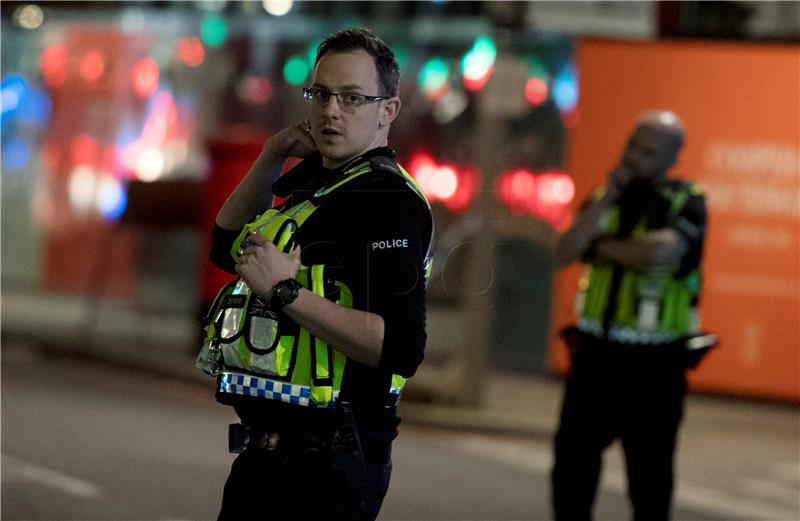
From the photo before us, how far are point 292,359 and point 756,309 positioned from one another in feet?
36.5

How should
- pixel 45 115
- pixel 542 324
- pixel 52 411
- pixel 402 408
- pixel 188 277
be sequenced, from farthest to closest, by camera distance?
1. pixel 45 115
2. pixel 188 277
3. pixel 542 324
4. pixel 402 408
5. pixel 52 411

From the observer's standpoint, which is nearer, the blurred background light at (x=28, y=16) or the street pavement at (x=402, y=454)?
the street pavement at (x=402, y=454)

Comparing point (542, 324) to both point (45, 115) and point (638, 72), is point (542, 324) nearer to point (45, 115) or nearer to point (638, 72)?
point (638, 72)

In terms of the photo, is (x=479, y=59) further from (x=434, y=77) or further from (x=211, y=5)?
(x=211, y=5)

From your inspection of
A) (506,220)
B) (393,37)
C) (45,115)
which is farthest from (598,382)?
(45,115)

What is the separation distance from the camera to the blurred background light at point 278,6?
19.3 metres

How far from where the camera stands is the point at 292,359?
3.69 meters

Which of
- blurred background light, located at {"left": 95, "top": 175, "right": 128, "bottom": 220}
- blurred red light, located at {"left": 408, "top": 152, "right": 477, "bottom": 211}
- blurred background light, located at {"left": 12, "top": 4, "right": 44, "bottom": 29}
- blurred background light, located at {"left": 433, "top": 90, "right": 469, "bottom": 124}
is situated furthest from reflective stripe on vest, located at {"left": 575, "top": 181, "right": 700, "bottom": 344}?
blurred background light, located at {"left": 95, "top": 175, "right": 128, "bottom": 220}

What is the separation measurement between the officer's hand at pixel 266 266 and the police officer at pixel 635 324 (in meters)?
2.83

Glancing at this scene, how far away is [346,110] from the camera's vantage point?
374cm

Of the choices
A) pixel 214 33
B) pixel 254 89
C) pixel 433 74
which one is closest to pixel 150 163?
pixel 254 89

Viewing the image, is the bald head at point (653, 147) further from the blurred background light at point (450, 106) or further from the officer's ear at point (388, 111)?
the blurred background light at point (450, 106)

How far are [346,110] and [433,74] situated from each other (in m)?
14.5

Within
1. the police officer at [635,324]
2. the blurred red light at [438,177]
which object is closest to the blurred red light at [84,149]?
the blurred red light at [438,177]
